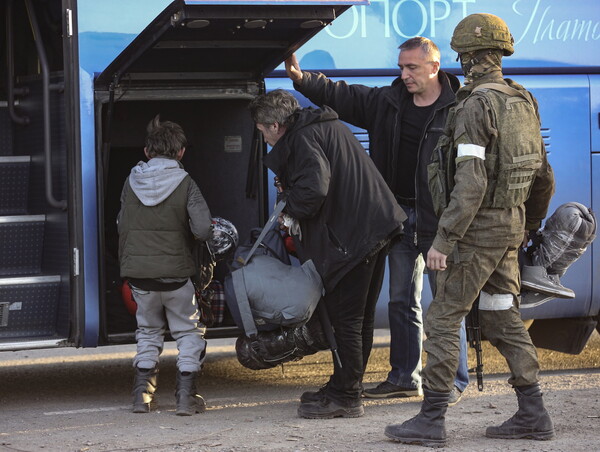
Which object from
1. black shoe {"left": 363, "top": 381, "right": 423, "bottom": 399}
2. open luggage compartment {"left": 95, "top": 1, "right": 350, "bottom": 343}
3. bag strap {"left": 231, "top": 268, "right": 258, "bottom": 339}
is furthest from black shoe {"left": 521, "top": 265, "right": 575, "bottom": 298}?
open luggage compartment {"left": 95, "top": 1, "right": 350, "bottom": 343}

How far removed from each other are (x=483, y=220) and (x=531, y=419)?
94cm

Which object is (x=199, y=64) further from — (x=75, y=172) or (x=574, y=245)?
(x=574, y=245)

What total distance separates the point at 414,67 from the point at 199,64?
47.0 inches

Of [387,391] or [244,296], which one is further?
[387,391]

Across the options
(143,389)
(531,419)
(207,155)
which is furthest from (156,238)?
(531,419)

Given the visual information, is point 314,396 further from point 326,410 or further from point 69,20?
point 69,20

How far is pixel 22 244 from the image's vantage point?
6.51m

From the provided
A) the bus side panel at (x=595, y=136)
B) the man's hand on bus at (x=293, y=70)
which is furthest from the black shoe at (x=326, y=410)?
the bus side panel at (x=595, y=136)

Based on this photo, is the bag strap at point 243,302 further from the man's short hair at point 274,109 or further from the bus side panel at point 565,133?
the bus side panel at point 565,133

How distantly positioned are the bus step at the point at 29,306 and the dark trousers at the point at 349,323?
1634mm

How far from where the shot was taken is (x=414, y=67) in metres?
5.79

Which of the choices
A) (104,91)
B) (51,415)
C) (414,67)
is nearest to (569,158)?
(414,67)

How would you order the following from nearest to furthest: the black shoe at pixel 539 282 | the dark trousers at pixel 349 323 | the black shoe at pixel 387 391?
1. the black shoe at pixel 539 282
2. the dark trousers at pixel 349 323
3. the black shoe at pixel 387 391

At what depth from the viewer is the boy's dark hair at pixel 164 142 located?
5.80 m
